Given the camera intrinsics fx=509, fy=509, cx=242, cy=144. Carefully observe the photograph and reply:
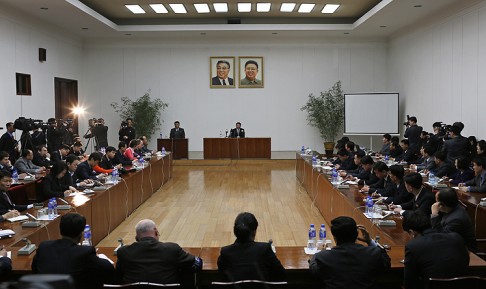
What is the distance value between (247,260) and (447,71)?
9866 mm

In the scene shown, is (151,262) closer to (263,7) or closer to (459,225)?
(459,225)

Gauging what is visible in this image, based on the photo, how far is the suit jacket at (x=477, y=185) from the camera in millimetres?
6543

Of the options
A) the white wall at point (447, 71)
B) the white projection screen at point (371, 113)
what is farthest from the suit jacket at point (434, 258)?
the white projection screen at point (371, 113)

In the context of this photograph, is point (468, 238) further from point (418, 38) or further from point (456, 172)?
point (418, 38)

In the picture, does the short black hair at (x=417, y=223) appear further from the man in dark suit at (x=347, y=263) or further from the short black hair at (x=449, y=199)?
the short black hair at (x=449, y=199)

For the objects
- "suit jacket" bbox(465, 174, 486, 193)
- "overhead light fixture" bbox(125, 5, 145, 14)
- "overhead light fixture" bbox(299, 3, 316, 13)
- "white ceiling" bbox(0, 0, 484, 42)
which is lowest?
"suit jacket" bbox(465, 174, 486, 193)

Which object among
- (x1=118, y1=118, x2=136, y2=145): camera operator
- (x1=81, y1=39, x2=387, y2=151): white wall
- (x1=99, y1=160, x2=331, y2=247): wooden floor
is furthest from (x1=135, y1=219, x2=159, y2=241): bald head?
(x1=81, y1=39, x2=387, y2=151): white wall

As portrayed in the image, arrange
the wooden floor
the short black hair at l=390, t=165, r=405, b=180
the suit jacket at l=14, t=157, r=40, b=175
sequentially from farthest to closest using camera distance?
1. the suit jacket at l=14, t=157, r=40, b=175
2. the wooden floor
3. the short black hair at l=390, t=165, r=405, b=180

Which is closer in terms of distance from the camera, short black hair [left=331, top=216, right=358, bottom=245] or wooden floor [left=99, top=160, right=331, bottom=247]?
short black hair [left=331, top=216, right=358, bottom=245]

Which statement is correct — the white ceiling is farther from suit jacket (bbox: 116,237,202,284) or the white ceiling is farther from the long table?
suit jacket (bbox: 116,237,202,284)

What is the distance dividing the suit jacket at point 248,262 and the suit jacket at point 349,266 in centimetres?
35

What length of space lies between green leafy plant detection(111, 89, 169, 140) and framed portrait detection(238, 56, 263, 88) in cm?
269

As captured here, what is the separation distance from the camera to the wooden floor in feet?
23.4

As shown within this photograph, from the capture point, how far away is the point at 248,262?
3312mm
